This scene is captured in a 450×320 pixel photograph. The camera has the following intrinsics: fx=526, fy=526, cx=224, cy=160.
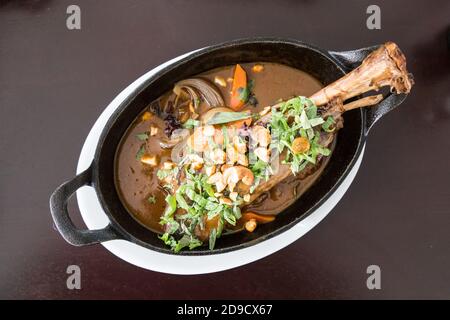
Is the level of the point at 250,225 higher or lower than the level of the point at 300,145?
lower

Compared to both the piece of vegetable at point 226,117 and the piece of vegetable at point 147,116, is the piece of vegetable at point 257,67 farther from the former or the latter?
the piece of vegetable at point 147,116

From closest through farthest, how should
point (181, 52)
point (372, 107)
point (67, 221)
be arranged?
point (67, 221) → point (372, 107) → point (181, 52)

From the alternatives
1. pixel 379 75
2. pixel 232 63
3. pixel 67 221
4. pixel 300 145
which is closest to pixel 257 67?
pixel 232 63

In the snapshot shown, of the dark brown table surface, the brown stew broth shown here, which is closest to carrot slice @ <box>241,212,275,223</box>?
the brown stew broth

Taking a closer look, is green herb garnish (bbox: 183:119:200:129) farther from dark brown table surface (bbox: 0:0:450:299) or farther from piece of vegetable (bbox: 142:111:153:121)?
dark brown table surface (bbox: 0:0:450:299)

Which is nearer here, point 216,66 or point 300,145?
point 300,145

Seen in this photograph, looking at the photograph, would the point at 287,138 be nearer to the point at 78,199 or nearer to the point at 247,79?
the point at 247,79

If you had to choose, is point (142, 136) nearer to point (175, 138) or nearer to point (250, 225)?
point (175, 138)
